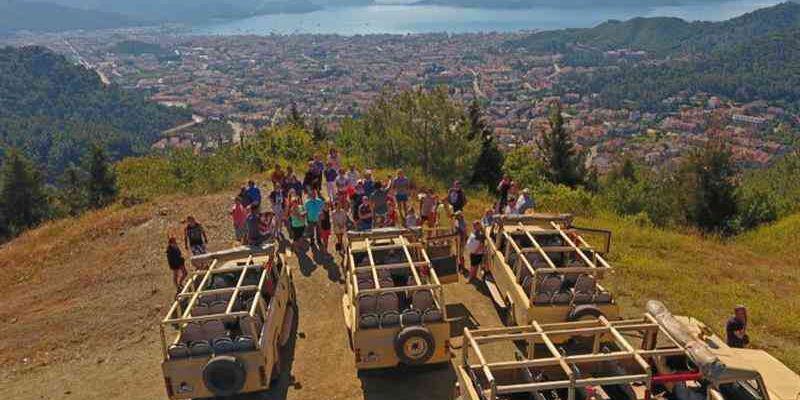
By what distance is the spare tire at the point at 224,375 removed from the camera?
9156 millimetres

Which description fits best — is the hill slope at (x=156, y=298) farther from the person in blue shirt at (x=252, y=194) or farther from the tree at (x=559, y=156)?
the tree at (x=559, y=156)

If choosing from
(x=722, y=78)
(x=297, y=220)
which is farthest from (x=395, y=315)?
(x=722, y=78)

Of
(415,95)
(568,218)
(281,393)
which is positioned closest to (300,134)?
(415,95)

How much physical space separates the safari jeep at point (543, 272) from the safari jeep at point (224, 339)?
4.60m

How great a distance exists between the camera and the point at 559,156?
3588 cm

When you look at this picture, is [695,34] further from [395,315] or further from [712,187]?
[395,315]

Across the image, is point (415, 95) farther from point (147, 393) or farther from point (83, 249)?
point (147, 393)

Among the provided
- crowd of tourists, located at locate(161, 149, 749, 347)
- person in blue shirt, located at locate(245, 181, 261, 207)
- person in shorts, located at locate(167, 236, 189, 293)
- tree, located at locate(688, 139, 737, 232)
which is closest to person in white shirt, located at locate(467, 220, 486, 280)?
crowd of tourists, located at locate(161, 149, 749, 347)

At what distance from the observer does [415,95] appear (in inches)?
1112

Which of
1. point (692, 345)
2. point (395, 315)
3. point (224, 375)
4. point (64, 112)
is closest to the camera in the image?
point (692, 345)

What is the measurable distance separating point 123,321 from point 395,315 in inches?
267

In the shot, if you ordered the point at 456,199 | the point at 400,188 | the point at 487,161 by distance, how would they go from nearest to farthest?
the point at 456,199 → the point at 400,188 → the point at 487,161

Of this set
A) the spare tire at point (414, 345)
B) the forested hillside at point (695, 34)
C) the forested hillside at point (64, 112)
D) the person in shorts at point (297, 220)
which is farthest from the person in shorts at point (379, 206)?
the forested hillside at point (695, 34)

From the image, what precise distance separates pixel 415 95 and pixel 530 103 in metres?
105
